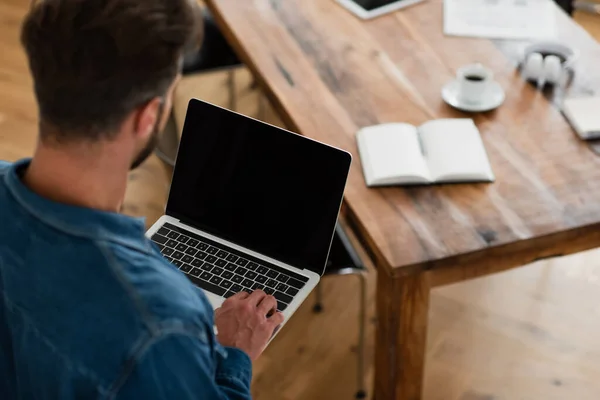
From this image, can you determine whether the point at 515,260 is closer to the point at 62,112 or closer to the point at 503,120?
the point at 503,120

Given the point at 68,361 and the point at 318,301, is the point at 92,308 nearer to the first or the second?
the point at 68,361

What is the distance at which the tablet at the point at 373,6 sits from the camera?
2084mm

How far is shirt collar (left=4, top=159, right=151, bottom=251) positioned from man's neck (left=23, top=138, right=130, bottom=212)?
0.08 feet

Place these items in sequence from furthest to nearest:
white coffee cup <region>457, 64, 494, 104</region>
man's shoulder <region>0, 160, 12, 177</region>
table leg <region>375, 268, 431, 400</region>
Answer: white coffee cup <region>457, 64, 494, 104</region>
table leg <region>375, 268, 431, 400</region>
man's shoulder <region>0, 160, 12, 177</region>

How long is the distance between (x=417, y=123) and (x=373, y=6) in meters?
0.52

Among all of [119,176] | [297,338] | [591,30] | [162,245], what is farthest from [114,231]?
[591,30]

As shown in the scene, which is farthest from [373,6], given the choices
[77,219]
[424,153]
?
[77,219]

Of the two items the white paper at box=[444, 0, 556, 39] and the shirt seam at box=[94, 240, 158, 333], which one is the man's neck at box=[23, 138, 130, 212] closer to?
the shirt seam at box=[94, 240, 158, 333]

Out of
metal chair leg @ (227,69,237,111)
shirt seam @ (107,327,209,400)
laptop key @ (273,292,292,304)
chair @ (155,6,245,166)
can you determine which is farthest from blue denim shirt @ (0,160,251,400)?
metal chair leg @ (227,69,237,111)

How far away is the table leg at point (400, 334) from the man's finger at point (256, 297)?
0.22 meters

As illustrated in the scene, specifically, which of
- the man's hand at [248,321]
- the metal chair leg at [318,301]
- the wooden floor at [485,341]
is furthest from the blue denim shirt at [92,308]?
the metal chair leg at [318,301]

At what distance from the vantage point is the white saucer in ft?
5.69

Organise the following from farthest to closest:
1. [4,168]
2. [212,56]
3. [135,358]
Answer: [212,56] → [4,168] → [135,358]

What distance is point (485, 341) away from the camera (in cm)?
215
